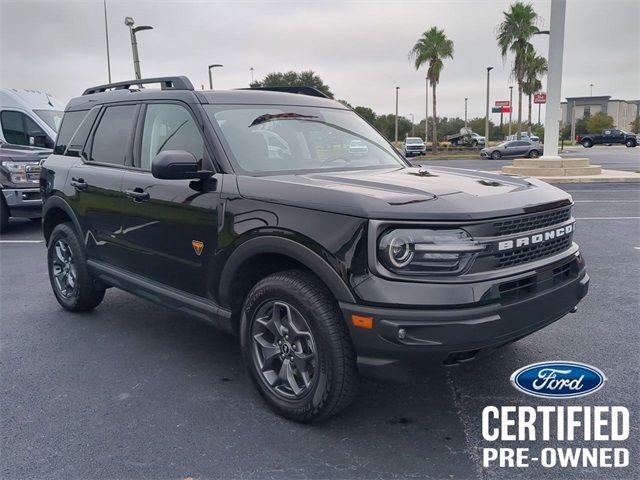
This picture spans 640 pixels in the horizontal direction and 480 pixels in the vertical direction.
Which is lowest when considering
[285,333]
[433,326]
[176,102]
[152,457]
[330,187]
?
[152,457]

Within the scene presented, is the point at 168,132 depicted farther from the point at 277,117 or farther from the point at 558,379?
the point at 558,379

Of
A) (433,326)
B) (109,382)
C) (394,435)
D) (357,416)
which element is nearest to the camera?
(433,326)

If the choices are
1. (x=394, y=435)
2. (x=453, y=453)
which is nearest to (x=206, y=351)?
(x=394, y=435)

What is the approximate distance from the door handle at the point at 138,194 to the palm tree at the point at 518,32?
1603 inches

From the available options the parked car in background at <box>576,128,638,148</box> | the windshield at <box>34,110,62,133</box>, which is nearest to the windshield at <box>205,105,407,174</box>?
the windshield at <box>34,110,62,133</box>

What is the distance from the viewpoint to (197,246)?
3621 mm

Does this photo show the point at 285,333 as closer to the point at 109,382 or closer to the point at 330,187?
the point at 330,187

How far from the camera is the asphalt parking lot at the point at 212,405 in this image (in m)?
2.81

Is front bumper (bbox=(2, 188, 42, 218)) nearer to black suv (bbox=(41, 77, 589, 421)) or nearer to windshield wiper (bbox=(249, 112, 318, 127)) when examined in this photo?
black suv (bbox=(41, 77, 589, 421))

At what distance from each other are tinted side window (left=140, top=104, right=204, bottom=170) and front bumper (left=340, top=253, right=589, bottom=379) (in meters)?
Result: 1.71

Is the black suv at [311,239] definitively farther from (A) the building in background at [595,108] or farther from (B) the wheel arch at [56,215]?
(A) the building in background at [595,108]

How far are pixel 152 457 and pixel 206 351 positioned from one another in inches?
56.3

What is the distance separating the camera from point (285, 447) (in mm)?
2957

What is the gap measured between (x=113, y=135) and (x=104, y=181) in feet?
1.39
